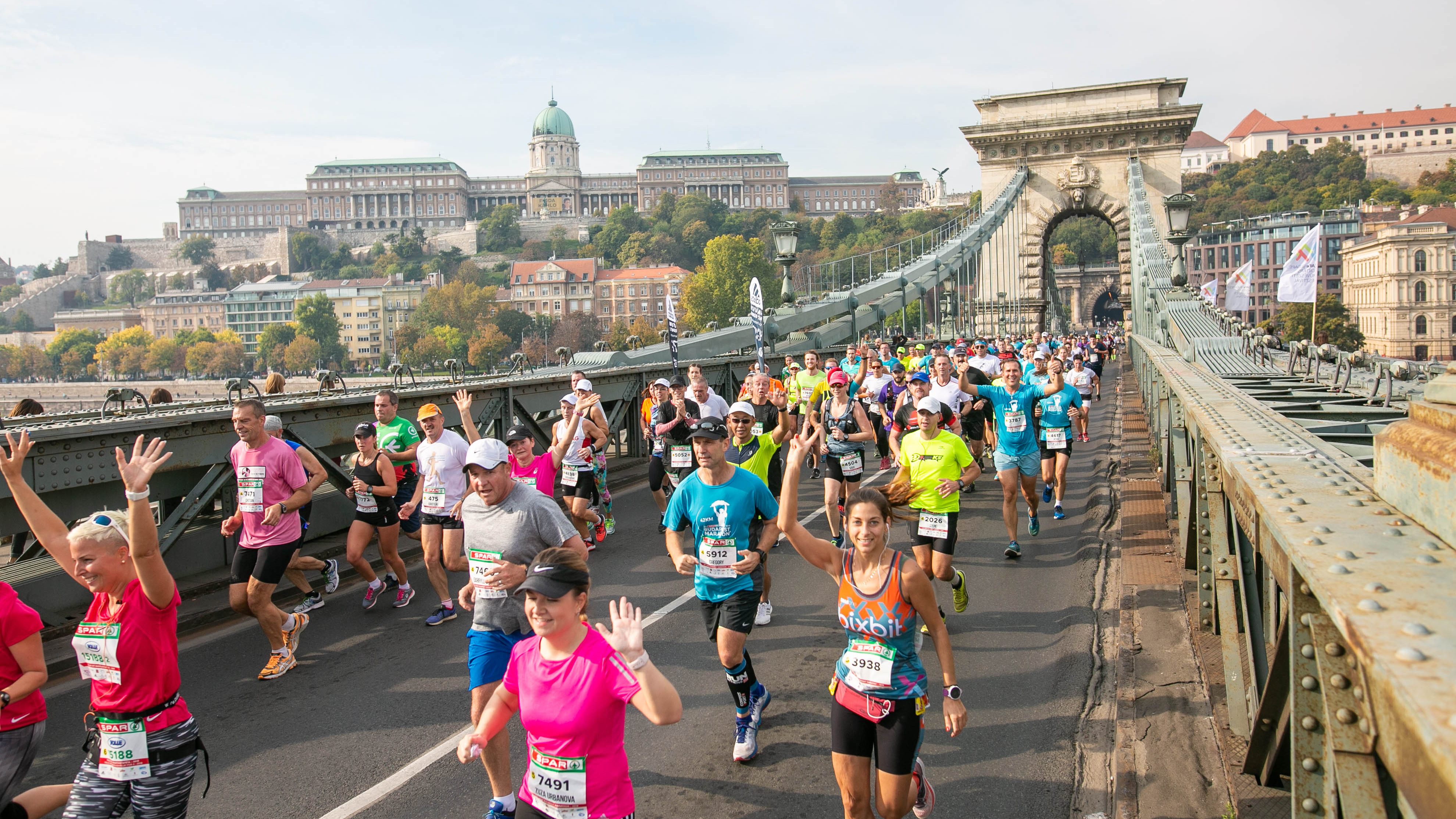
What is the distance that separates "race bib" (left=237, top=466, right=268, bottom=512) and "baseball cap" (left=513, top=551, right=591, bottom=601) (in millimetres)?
4092

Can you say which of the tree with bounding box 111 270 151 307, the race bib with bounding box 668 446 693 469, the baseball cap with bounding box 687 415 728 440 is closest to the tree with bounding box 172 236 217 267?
the tree with bounding box 111 270 151 307

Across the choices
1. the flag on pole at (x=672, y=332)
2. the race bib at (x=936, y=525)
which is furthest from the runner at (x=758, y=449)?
the flag on pole at (x=672, y=332)

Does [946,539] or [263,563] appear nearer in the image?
[263,563]

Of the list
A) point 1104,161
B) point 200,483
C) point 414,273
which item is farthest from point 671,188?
point 200,483

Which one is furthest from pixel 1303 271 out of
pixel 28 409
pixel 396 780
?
pixel 28 409

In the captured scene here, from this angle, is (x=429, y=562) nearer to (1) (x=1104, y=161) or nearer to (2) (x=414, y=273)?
(1) (x=1104, y=161)

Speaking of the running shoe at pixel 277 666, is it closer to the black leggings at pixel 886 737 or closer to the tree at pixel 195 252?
the black leggings at pixel 886 737

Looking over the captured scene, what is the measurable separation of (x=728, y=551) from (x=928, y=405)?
238 cm

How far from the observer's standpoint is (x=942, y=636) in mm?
3877

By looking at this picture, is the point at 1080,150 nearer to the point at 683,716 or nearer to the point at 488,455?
the point at 683,716

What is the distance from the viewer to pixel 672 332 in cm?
1520

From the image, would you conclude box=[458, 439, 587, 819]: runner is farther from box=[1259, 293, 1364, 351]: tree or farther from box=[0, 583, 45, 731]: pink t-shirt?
box=[1259, 293, 1364, 351]: tree

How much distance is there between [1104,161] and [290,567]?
133ft

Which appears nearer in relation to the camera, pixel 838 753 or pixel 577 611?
pixel 577 611
